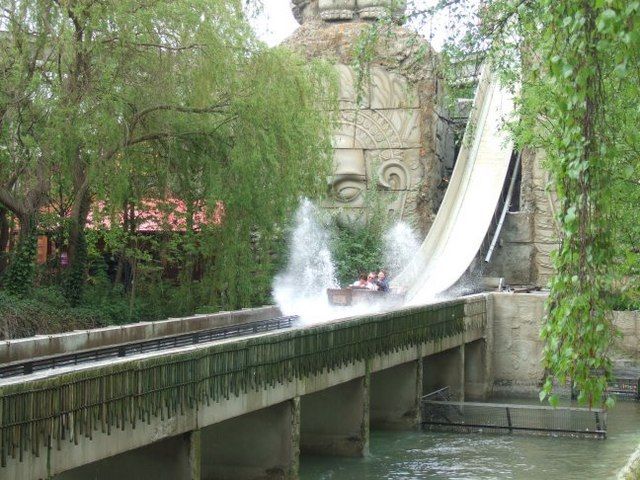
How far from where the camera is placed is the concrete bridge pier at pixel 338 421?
59.8 ft

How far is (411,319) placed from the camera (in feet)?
67.3

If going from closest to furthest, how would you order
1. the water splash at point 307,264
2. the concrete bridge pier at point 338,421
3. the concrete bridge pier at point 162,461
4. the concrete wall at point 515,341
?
the concrete bridge pier at point 162,461, the concrete bridge pier at point 338,421, the concrete wall at point 515,341, the water splash at point 307,264

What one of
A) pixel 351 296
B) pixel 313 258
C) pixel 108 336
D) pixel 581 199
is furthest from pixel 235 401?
pixel 313 258

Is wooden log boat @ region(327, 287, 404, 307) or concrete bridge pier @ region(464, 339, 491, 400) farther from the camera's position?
concrete bridge pier @ region(464, 339, 491, 400)

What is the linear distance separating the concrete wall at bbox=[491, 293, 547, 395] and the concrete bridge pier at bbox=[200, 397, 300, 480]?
12645mm

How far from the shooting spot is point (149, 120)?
71.6ft

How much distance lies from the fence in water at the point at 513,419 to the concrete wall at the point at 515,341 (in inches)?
219

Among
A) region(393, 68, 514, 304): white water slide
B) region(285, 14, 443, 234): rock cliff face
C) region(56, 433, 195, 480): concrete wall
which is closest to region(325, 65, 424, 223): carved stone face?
region(285, 14, 443, 234): rock cliff face

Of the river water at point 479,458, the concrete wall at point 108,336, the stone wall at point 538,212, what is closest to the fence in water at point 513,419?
the river water at point 479,458

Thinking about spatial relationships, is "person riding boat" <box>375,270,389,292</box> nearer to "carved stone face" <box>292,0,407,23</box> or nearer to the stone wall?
the stone wall

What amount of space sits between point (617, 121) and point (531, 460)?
8975 millimetres

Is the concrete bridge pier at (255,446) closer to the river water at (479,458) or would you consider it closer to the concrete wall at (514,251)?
the river water at (479,458)

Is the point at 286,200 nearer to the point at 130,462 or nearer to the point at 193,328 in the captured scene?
the point at 193,328

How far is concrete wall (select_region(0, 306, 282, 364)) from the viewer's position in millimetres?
13891
